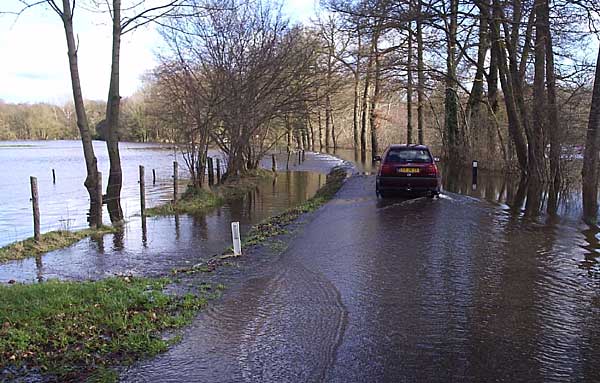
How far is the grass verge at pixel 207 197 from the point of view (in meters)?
19.0

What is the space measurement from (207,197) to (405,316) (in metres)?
16.3

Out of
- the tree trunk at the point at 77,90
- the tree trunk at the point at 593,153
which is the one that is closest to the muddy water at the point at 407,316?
the tree trunk at the point at 593,153

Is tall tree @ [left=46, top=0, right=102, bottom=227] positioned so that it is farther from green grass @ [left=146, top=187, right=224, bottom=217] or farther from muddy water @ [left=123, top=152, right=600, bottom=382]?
muddy water @ [left=123, top=152, right=600, bottom=382]

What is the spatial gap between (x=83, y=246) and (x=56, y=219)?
19.3 ft

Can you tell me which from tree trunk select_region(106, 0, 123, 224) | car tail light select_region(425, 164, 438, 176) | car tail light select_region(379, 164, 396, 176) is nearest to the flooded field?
tree trunk select_region(106, 0, 123, 224)

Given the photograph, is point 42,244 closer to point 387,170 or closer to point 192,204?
point 192,204

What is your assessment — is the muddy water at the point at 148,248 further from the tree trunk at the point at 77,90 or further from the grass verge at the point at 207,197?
the tree trunk at the point at 77,90

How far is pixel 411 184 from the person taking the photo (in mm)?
16375

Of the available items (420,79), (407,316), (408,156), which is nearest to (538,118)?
(408,156)

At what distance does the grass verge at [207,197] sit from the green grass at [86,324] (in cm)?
1171

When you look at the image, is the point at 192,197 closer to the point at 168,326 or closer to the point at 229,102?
the point at 229,102

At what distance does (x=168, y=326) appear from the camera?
18.7 feet

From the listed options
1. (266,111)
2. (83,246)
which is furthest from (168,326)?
(266,111)

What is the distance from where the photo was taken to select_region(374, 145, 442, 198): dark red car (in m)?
16.3
